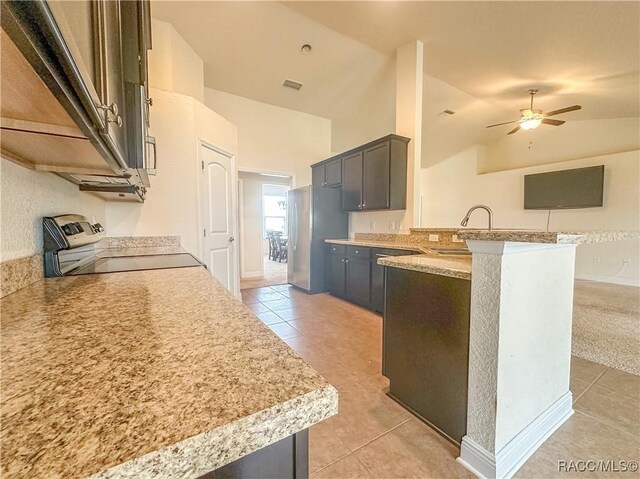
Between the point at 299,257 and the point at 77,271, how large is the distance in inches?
144

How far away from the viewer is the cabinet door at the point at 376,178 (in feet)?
11.4

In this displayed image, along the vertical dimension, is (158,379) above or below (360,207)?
below

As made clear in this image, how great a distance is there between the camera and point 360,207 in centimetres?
401

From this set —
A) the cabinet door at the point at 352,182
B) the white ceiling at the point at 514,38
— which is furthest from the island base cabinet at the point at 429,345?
the white ceiling at the point at 514,38

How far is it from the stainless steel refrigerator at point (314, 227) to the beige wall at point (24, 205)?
3.31 m

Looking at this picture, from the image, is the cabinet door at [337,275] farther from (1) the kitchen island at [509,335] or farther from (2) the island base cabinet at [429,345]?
(1) the kitchen island at [509,335]

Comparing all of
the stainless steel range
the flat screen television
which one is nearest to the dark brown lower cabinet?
the stainless steel range

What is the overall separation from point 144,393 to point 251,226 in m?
5.66

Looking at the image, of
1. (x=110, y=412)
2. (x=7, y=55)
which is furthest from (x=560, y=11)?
(x=110, y=412)

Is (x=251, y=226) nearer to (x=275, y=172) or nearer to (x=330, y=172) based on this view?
(x=275, y=172)

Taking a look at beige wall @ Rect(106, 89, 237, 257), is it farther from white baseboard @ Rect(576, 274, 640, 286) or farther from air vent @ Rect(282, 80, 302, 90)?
white baseboard @ Rect(576, 274, 640, 286)

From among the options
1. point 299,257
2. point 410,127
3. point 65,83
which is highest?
point 410,127

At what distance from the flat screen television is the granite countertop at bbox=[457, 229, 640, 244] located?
512 cm

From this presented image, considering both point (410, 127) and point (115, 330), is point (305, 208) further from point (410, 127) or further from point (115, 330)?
point (115, 330)
